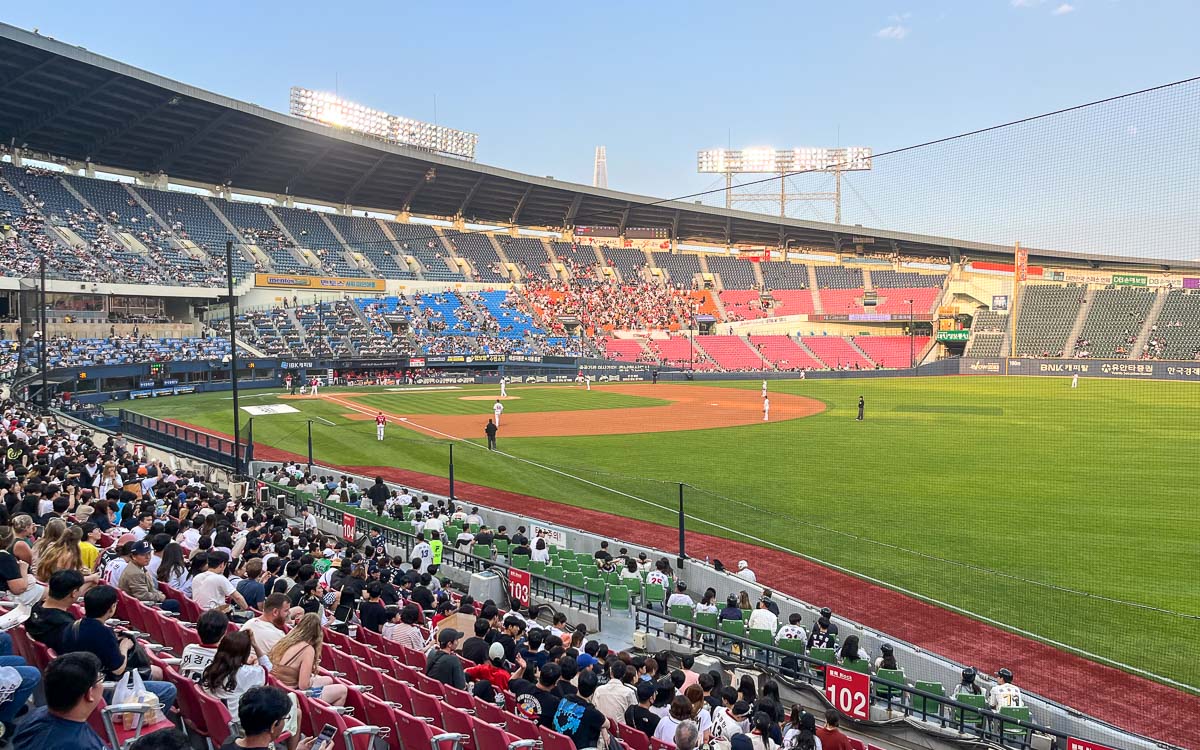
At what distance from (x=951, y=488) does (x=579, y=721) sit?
1897 centimetres

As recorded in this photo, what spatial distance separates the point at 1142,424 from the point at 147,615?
39.8 m

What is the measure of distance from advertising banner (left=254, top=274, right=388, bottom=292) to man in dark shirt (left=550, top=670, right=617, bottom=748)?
6115cm

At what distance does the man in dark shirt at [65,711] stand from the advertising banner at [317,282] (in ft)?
205

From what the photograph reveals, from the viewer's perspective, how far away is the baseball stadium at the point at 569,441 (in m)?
7.06

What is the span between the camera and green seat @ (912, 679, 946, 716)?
8735 millimetres

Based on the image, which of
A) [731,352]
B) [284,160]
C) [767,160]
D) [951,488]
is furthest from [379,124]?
[951,488]

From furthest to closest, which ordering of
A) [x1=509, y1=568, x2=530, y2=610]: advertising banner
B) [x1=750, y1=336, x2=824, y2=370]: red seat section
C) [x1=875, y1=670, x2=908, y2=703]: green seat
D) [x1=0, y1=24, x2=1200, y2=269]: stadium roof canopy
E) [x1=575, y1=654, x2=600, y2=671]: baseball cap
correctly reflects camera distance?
1. [x1=750, y1=336, x2=824, y2=370]: red seat section
2. [x1=0, y1=24, x2=1200, y2=269]: stadium roof canopy
3. [x1=509, y1=568, x2=530, y2=610]: advertising banner
4. [x1=875, y1=670, x2=908, y2=703]: green seat
5. [x1=575, y1=654, x2=600, y2=671]: baseball cap

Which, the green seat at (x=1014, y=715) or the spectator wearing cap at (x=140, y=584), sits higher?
the spectator wearing cap at (x=140, y=584)

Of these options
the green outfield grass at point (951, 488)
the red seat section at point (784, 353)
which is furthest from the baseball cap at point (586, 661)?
the red seat section at point (784, 353)

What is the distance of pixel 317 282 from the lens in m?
63.3

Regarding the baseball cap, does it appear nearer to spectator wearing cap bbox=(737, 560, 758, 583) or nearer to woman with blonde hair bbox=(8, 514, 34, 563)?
woman with blonde hair bbox=(8, 514, 34, 563)

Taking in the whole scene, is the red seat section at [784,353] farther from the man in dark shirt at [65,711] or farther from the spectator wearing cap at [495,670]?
the man in dark shirt at [65,711]

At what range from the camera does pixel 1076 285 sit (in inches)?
2459

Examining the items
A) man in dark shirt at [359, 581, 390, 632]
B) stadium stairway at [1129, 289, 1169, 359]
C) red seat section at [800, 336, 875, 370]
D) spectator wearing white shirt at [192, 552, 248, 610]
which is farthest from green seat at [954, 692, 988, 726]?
red seat section at [800, 336, 875, 370]
